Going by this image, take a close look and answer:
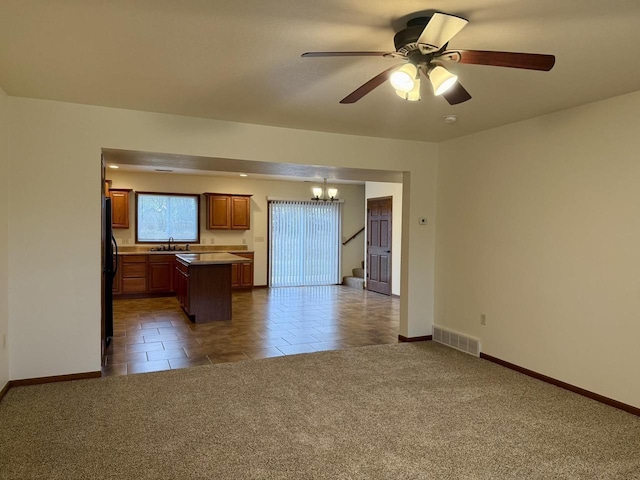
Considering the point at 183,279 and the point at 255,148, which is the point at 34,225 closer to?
the point at 255,148

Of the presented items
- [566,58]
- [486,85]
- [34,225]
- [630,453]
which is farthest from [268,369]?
[566,58]

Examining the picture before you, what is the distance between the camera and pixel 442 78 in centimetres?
224

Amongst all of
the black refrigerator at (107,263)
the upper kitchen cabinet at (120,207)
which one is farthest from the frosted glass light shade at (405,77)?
the upper kitchen cabinet at (120,207)

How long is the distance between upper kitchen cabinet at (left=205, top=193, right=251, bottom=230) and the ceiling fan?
698 cm

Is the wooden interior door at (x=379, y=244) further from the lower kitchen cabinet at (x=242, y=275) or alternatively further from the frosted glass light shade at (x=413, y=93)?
the frosted glass light shade at (x=413, y=93)

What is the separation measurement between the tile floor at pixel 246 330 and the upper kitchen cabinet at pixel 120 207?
159 cm

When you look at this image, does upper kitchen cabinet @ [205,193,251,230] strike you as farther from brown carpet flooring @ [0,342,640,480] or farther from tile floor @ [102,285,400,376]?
brown carpet flooring @ [0,342,640,480]

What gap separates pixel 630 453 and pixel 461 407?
3.41ft

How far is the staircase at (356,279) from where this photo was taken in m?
9.89

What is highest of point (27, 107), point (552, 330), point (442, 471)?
point (27, 107)

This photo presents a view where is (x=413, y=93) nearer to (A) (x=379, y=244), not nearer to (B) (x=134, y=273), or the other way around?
(A) (x=379, y=244)

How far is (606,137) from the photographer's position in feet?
11.0

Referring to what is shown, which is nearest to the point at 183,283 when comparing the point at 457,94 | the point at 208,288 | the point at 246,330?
the point at 208,288

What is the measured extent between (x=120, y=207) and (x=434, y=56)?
760 cm
